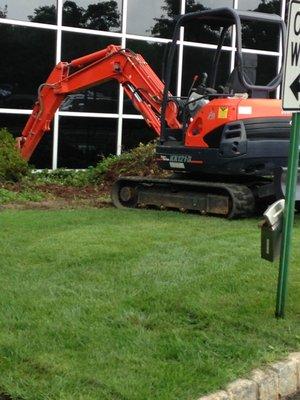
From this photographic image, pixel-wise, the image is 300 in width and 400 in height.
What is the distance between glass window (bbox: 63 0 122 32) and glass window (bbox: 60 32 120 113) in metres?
0.26

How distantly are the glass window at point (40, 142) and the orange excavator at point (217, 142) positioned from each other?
12.0ft

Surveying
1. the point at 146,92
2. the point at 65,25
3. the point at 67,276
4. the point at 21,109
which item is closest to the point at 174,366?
the point at 67,276

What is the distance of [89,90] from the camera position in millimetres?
15680

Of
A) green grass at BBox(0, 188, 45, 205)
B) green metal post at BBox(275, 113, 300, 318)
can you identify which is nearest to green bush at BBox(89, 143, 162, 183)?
green grass at BBox(0, 188, 45, 205)

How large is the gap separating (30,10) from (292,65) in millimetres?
10463

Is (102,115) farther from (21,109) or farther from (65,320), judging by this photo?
(65,320)

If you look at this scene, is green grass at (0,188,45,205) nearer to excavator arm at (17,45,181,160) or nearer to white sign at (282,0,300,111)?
excavator arm at (17,45,181,160)

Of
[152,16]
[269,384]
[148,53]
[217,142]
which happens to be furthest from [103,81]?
[269,384]

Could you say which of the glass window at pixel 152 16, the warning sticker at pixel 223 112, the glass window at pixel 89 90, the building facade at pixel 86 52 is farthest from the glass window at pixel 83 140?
the warning sticker at pixel 223 112

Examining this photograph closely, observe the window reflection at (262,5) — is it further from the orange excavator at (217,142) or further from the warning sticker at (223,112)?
the warning sticker at (223,112)

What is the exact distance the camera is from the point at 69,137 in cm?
1562

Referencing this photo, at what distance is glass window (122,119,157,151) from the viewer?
1655cm

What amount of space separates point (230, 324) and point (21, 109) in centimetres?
1029

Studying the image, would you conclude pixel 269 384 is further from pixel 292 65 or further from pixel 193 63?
pixel 193 63
